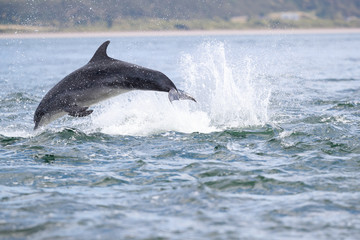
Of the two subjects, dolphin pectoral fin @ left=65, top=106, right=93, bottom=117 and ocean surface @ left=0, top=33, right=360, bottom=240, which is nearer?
ocean surface @ left=0, top=33, right=360, bottom=240

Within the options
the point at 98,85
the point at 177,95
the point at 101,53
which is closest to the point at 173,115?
the point at 177,95

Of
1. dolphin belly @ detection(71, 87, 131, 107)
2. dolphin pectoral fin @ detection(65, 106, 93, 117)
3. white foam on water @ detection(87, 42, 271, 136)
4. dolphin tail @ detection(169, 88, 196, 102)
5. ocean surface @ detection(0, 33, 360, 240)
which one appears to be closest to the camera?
ocean surface @ detection(0, 33, 360, 240)

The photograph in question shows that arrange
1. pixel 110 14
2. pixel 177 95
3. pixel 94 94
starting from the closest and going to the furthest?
pixel 177 95, pixel 94 94, pixel 110 14

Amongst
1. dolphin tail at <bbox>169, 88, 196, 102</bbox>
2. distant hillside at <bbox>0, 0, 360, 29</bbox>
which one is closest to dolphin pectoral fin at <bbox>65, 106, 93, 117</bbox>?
dolphin tail at <bbox>169, 88, 196, 102</bbox>

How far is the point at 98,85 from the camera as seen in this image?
1379cm

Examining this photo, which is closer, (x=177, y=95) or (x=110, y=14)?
(x=177, y=95)

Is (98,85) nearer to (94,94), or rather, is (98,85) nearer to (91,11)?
(94,94)

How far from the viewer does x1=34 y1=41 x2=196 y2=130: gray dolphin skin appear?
44.0 feet

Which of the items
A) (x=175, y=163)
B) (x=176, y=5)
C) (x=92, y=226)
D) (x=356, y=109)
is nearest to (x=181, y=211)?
(x=92, y=226)

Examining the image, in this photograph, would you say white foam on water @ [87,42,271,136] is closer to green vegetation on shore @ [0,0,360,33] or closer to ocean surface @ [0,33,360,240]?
ocean surface @ [0,33,360,240]

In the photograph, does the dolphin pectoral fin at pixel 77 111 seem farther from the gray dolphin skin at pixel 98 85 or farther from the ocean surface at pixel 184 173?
the ocean surface at pixel 184 173

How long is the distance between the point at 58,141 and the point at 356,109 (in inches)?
369

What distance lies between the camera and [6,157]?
11914 millimetres

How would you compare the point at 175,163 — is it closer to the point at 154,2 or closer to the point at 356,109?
the point at 356,109
